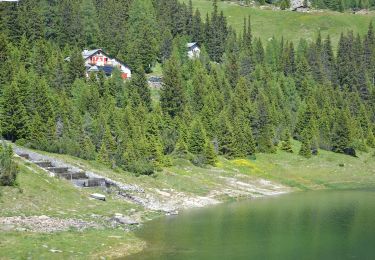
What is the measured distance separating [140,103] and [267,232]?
74435 millimetres

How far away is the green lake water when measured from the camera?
183ft

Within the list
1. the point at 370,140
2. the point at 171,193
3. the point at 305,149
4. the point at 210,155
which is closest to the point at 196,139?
the point at 210,155

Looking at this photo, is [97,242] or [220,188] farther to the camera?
[220,188]

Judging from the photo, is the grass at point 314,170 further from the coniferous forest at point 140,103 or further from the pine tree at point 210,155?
the pine tree at point 210,155

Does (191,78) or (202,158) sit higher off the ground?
(191,78)

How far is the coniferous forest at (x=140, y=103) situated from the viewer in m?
105

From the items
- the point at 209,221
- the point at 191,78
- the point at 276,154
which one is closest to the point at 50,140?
the point at 209,221

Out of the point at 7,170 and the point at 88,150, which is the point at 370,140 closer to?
the point at 88,150

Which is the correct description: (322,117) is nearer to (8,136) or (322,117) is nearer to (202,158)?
(202,158)

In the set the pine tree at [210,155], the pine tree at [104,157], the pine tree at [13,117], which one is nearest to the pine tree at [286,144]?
the pine tree at [210,155]

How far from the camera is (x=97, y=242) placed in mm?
56531

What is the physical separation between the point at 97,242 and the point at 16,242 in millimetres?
7850

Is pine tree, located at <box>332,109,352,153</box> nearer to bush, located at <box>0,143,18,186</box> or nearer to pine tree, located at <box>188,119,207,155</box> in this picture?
pine tree, located at <box>188,119,207,155</box>

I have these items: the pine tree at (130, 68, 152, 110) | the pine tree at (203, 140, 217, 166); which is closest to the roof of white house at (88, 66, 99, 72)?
the pine tree at (130, 68, 152, 110)
